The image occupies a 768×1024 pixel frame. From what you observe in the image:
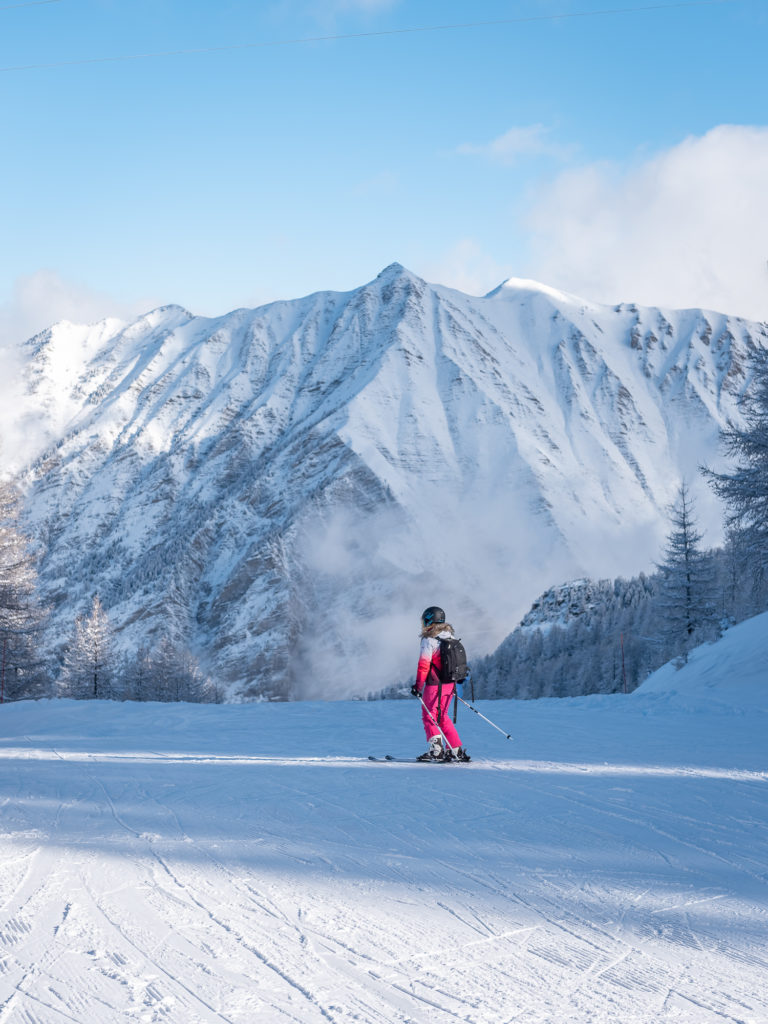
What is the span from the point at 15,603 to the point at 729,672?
21489mm

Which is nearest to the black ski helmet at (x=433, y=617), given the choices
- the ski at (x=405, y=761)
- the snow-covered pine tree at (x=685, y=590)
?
the ski at (x=405, y=761)

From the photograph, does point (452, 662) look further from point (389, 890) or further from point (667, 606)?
point (667, 606)

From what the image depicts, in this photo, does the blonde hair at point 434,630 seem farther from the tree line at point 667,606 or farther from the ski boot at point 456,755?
the tree line at point 667,606

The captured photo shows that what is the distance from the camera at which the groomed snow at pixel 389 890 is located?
309 cm

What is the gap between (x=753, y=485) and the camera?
2173 centimetres

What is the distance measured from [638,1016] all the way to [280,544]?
183 m

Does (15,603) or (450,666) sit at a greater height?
A: (15,603)

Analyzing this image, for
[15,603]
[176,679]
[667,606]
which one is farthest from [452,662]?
[176,679]

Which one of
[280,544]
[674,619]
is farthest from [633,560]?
[674,619]

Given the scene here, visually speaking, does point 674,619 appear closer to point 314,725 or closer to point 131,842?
point 314,725

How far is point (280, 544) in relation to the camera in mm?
183500

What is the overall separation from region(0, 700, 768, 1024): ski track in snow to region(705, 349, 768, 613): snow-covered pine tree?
14.5 m

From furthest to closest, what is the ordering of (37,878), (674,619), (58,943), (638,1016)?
(674,619)
(37,878)
(58,943)
(638,1016)

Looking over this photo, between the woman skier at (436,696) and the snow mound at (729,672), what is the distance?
7232 millimetres
